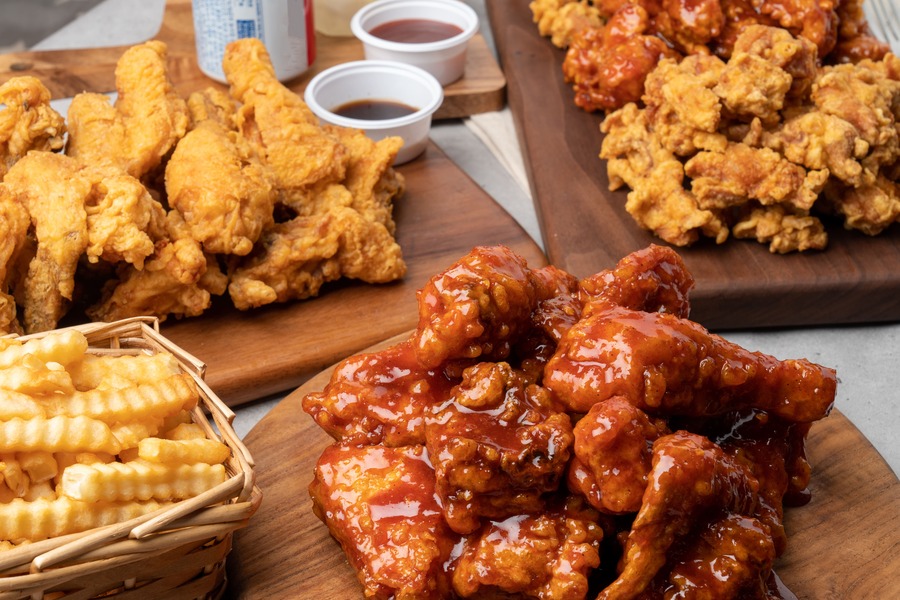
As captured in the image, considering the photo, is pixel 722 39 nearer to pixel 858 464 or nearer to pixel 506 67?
pixel 506 67

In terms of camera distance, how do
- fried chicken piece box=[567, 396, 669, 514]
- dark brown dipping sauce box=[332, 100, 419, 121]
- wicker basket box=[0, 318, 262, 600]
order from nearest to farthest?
1. wicker basket box=[0, 318, 262, 600]
2. fried chicken piece box=[567, 396, 669, 514]
3. dark brown dipping sauce box=[332, 100, 419, 121]

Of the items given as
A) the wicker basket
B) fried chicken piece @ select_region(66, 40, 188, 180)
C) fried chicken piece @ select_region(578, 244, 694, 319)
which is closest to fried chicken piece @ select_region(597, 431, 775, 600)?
fried chicken piece @ select_region(578, 244, 694, 319)

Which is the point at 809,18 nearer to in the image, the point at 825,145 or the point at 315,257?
the point at 825,145

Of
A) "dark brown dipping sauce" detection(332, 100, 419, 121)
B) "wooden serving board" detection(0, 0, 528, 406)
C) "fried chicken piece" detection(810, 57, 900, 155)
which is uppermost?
"fried chicken piece" detection(810, 57, 900, 155)

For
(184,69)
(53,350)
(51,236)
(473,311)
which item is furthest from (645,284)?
(184,69)

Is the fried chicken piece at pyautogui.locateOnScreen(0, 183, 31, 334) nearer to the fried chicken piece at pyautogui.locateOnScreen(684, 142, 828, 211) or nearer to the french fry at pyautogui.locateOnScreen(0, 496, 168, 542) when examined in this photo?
the french fry at pyautogui.locateOnScreen(0, 496, 168, 542)

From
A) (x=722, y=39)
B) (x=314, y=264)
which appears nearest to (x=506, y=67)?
(x=722, y=39)

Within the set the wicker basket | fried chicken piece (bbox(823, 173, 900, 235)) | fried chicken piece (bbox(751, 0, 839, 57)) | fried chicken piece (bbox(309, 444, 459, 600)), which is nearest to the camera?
the wicker basket
